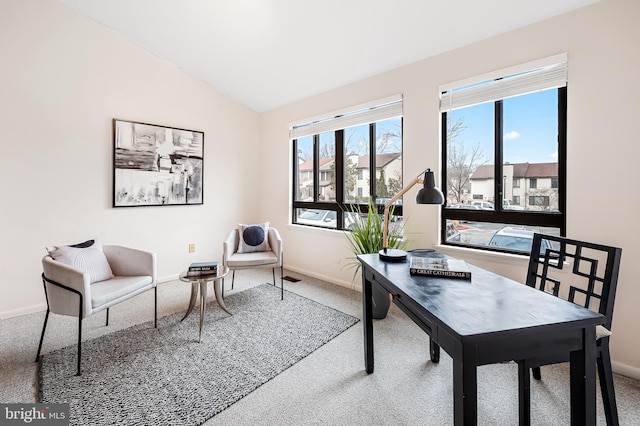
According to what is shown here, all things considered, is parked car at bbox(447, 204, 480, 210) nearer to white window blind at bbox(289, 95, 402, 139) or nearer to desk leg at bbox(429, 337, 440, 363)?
white window blind at bbox(289, 95, 402, 139)

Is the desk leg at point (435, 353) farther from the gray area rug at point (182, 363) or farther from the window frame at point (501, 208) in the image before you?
the window frame at point (501, 208)

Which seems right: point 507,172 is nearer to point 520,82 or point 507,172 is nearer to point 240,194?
point 520,82

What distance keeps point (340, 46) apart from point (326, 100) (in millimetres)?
893

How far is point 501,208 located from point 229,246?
2.61 m

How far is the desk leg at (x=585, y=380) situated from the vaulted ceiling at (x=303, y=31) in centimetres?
218

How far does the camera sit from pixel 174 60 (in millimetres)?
3619

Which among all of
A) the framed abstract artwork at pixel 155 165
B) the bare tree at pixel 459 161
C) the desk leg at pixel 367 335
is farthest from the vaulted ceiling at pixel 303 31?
the desk leg at pixel 367 335

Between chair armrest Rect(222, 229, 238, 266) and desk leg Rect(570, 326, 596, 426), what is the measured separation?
9.04ft

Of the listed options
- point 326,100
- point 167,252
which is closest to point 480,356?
point 326,100

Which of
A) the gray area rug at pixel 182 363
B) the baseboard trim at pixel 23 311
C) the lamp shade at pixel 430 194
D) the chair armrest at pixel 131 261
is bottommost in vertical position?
the gray area rug at pixel 182 363

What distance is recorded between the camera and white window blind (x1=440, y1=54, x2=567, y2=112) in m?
2.09

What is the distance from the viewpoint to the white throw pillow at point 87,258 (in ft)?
7.20

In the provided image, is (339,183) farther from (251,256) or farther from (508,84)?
(508,84)

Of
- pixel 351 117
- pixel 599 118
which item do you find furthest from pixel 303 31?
pixel 599 118
